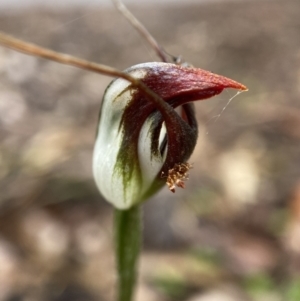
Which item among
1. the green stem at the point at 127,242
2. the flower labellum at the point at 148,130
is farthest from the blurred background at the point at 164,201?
the green stem at the point at 127,242

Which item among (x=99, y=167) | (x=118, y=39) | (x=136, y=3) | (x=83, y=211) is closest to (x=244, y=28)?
(x=118, y=39)

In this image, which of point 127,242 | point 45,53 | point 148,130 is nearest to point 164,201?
point 127,242

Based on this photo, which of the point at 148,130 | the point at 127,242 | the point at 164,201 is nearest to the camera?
the point at 148,130

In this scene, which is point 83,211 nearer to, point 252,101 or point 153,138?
point 153,138

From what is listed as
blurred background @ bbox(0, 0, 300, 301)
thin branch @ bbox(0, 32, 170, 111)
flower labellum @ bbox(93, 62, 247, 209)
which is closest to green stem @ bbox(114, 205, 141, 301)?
flower labellum @ bbox(93, 62, 247, 209)

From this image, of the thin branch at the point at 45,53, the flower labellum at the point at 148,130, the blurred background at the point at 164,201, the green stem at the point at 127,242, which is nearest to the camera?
the thin branch at the point at 45,53

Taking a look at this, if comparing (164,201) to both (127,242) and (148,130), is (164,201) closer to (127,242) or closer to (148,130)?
(127,242)

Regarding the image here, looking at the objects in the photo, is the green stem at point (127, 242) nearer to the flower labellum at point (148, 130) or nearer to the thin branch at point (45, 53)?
the flower labellum at point (148, 130)
